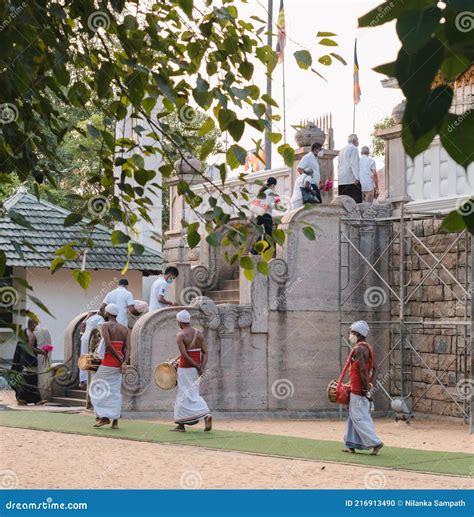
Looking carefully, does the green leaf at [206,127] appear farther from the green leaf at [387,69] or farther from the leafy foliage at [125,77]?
the green leaf at [387,69]

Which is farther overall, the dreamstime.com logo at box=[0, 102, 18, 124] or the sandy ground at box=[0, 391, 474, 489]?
the sandy ground at box=[0, 391, 474, 489]

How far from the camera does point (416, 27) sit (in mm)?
2264

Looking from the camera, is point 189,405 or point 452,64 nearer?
point 452,64

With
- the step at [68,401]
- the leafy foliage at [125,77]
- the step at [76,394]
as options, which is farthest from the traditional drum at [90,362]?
the leafy foliage at [125,77]

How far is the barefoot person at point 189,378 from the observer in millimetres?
16719

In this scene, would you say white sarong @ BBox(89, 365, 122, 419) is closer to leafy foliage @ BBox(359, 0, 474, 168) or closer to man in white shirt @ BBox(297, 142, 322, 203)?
man in white shirt @ BBox(297, 142, 322, 203)

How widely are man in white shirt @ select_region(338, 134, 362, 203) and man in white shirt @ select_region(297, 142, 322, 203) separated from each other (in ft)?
1.64

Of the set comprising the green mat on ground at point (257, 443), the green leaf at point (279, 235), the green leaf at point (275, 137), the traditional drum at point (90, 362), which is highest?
the green leaf at point (275, 137)

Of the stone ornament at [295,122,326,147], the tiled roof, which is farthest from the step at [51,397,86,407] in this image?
the stone ornament at [295,122,326,147]

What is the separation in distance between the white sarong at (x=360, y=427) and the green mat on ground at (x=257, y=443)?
15 centimetres

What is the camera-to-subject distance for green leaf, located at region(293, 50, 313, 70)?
634 centimetres

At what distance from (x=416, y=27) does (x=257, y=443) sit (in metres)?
13.3

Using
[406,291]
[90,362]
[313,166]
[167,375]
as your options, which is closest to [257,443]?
[167,375]

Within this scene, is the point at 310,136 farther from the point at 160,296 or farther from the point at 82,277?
the point at 82,277
